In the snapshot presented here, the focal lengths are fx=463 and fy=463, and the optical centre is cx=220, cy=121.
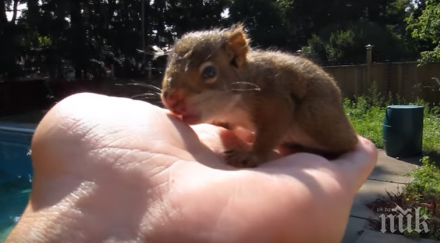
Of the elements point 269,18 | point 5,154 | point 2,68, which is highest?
point 269,18

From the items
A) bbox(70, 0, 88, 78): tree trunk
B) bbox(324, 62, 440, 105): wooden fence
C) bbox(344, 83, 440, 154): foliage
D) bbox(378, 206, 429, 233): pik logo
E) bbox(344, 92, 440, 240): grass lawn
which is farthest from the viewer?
bbox(70, 0, 88, 78): tree trunk

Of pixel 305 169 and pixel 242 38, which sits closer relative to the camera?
pixel 305 169

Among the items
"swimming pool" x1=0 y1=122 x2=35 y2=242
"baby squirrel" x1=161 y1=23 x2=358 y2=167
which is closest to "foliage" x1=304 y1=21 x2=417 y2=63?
"swimming pool" x1=0 y1=122 x2=35 y2=242

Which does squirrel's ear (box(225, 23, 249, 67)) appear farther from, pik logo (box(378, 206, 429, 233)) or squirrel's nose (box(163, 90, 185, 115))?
pik logo (box(378, 206, 429, 233))

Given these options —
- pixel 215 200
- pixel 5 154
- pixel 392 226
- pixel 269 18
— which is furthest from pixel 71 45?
pixel 215 200

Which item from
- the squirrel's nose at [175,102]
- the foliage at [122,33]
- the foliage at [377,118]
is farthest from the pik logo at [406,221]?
the foliage at [122,33]

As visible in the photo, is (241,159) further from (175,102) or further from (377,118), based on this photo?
(377,118)

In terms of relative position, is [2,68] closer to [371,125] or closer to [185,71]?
[371,125]
